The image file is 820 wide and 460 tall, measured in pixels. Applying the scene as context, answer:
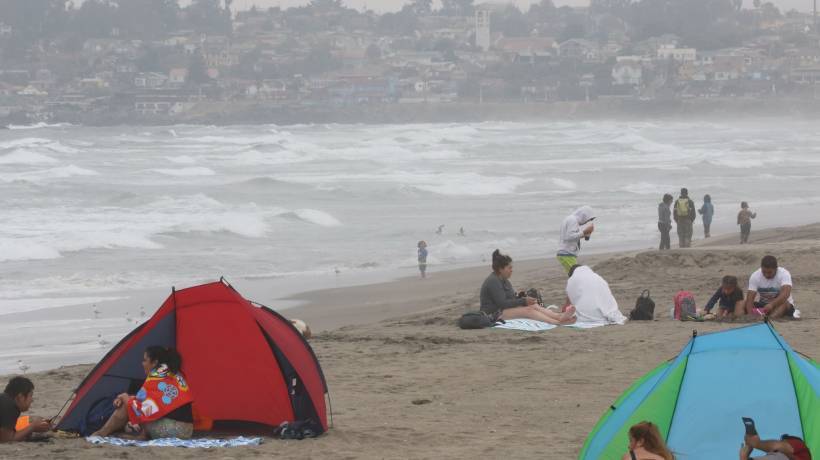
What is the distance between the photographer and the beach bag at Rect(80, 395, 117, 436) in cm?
657

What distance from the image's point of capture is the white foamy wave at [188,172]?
4256 cm

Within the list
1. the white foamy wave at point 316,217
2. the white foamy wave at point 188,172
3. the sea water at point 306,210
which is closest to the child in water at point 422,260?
the sea water at point 306,210

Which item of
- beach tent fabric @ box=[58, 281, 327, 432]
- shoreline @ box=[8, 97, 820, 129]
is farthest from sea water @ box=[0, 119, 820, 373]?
shoreline @ box=[8, 97, 820, 129]

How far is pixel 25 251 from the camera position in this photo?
811 inches

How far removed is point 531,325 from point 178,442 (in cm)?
Answer: 397

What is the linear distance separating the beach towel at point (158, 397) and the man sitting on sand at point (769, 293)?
4.53m

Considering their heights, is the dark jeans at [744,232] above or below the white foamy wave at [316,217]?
above

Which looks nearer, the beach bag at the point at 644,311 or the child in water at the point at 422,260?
the beach bag at the point at 644,311

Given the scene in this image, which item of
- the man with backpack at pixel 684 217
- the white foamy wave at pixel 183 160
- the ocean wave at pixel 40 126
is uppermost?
the man with backpack at pixel 684 217

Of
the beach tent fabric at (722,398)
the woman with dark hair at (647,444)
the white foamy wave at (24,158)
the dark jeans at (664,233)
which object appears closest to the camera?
the woman with dark hair at (647,444)

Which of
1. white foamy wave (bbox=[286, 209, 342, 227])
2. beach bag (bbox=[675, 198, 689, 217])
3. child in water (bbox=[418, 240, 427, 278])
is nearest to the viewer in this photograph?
beach bag (bbox=[675, 198, 689, 217])

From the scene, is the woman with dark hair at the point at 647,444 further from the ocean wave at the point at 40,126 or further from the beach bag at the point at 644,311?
the ocean wave at the point at 40,126

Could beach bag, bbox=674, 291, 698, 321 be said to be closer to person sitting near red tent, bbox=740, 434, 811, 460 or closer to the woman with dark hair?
person sitting near red tent, bbox=740, 434, 811, 460

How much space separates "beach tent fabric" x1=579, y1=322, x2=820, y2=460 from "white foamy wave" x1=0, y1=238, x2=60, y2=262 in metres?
15.7
